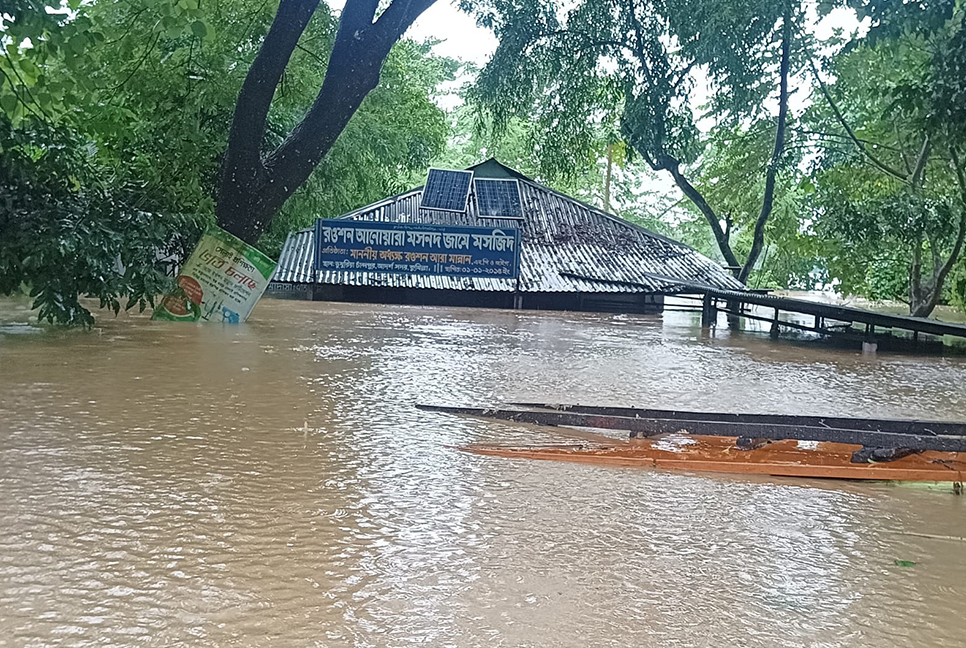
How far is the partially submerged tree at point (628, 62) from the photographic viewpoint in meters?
15.5

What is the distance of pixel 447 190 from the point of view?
2156 centimetres

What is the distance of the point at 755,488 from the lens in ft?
11.9

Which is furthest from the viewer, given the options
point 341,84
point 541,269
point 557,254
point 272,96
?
point 557,254

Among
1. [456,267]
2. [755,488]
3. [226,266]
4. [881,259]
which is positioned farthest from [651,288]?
[755,488]

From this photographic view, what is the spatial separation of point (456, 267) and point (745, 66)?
6.67 meters

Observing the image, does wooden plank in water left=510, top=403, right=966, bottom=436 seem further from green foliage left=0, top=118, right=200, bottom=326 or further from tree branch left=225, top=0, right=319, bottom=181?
tree branch left=225, top=0, right=319, bottom=181

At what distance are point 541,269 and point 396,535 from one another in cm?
1639

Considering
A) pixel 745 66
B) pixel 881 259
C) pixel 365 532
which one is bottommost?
pixel 365 532

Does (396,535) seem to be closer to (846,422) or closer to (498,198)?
(846,422)

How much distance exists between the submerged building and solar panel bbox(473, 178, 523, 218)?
0.21ft

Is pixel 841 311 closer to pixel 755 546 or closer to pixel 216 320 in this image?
pixel 216 320

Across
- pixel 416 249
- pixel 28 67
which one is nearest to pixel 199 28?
pixel 28 67

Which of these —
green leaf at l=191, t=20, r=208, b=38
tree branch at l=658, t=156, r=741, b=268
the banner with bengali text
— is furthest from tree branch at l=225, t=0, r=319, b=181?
tree branch at l=658, t=156, r=741, b=268

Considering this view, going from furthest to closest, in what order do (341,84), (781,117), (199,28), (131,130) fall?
1. (781,117)
2. (131,130)
3. (341,84)
4. (199,28)
